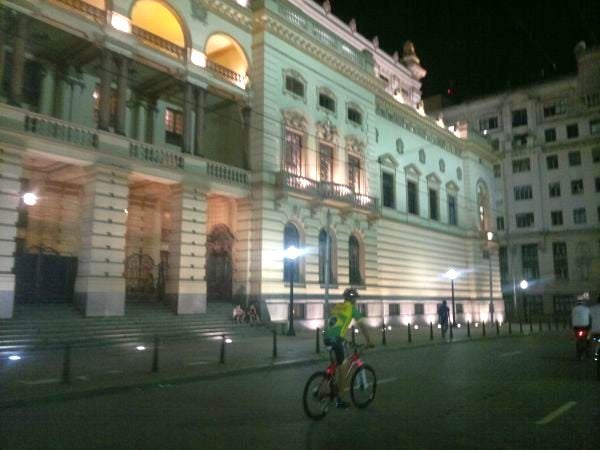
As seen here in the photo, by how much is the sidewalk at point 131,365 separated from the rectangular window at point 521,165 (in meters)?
47.3

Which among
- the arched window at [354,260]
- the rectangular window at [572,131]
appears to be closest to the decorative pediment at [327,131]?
the arched window at [354,260]

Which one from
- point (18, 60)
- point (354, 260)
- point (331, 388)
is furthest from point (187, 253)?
point (331, 388)

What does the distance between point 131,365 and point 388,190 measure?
28116 mm

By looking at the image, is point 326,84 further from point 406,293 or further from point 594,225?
point 594,225

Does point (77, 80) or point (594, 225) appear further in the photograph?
point (594, 225)

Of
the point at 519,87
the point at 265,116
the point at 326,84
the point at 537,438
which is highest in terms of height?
the point at 519,87

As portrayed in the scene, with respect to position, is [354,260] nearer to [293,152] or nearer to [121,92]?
[293,152]

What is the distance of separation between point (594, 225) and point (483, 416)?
5738cm

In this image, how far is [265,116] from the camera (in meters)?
29.6

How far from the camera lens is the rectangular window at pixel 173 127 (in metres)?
30.1

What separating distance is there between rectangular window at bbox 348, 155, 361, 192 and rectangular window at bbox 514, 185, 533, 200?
34.6 meters

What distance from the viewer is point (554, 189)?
6159 cm

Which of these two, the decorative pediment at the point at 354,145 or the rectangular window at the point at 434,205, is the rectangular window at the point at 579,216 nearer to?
the rectangular window at the point at 434,205

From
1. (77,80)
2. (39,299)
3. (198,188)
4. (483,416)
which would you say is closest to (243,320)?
(198,188)
